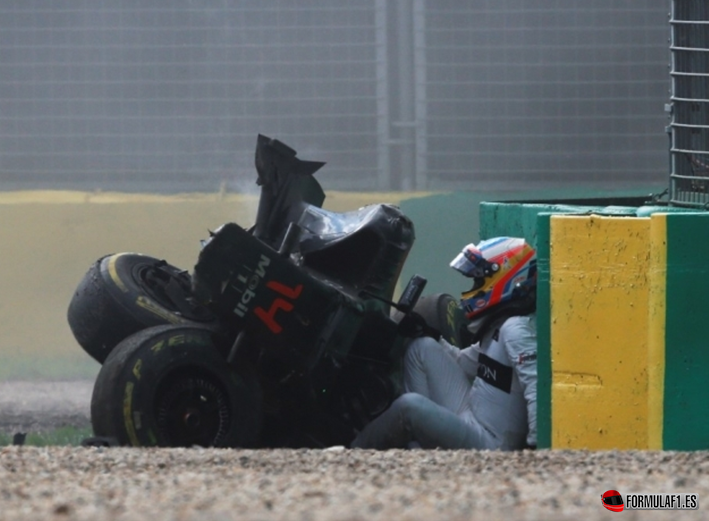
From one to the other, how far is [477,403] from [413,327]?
60cm

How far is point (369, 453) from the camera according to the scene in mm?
5609

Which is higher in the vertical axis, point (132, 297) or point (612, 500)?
point (132, 297)

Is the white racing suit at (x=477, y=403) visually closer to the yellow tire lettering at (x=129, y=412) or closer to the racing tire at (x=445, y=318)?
the racing tire at (x=445, y=318)

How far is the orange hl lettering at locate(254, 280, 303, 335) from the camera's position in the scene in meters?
6.73

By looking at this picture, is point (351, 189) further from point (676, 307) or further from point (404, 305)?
point (676, 307)

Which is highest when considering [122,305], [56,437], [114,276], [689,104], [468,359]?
[689,104]

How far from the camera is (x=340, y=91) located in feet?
36.5

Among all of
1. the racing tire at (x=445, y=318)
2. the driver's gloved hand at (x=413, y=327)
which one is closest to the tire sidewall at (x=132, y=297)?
the driver's gloved hand at (x=413, y=327)

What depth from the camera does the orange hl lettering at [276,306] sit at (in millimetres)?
6734

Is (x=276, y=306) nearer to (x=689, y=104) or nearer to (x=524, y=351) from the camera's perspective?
(x=524, y=351)

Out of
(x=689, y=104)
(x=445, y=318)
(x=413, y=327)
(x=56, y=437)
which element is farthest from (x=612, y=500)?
(x=56, y=437)

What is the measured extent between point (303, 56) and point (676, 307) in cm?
596

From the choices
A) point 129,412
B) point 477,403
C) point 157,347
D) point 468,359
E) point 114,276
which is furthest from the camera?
point 114,276

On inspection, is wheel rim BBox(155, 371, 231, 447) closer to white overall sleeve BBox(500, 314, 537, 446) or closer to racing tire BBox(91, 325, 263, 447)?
racing tire BBox(91, 325, 263, 447)
